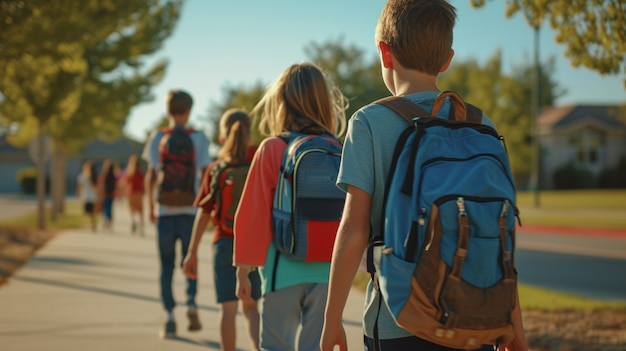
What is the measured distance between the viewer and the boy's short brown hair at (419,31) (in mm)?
2436

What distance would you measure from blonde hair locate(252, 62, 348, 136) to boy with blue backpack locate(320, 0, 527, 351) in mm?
1298

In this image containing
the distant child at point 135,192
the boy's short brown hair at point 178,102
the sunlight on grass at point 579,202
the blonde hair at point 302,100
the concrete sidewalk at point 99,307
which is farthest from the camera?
the sunlight on grass at point 579,202

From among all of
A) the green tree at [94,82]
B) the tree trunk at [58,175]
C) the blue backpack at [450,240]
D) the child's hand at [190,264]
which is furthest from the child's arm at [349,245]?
the tree trunk at [58,175]

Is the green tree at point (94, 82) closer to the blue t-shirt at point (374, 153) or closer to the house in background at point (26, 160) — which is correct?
the blue t-shirt at point (374, 153)

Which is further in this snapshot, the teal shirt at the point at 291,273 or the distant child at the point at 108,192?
the distant child at the point at 108,192

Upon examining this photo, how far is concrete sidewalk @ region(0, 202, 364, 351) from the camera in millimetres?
6504

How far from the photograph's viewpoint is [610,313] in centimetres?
803

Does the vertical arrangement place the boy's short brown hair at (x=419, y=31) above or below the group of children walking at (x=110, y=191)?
above

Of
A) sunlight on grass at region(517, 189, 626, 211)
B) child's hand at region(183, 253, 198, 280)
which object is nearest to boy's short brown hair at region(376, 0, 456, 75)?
child's hand at region(183, 253, 198, 280)

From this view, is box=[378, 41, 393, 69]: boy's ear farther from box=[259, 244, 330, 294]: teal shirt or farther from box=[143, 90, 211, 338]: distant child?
box=[143, 90, 211, 338]: distant child

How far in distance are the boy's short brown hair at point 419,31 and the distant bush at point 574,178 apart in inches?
2674

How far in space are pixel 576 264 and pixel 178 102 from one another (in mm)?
8711

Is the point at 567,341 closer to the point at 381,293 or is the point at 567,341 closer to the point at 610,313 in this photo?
the point at 610,313

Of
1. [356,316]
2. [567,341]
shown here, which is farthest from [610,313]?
[356,316]
